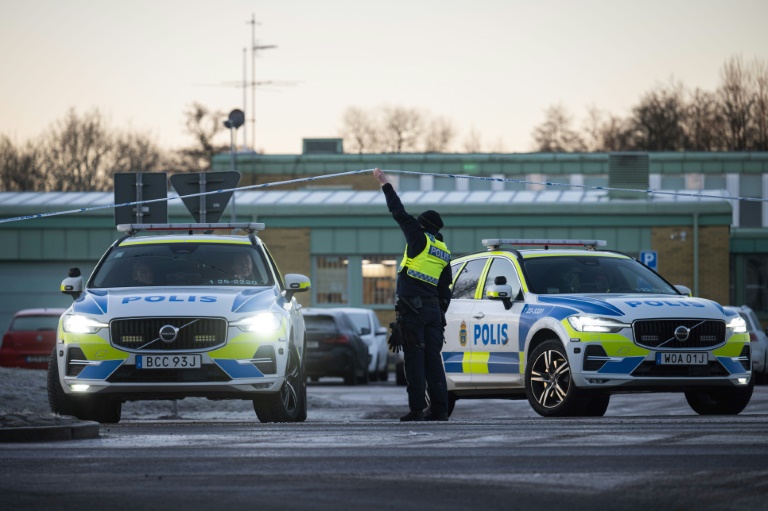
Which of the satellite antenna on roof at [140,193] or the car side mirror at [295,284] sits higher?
the satellite antenna on roof at [140,193]

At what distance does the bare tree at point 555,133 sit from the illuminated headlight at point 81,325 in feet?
230

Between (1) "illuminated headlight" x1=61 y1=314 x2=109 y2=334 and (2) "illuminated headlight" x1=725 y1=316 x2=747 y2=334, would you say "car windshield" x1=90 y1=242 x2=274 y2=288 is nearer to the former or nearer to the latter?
(1) "illuminated headlight" x1=61 y1=314 x2=109 y2=334

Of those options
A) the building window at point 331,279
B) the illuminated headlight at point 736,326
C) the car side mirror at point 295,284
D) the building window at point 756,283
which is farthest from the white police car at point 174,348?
the building window at point 756,283

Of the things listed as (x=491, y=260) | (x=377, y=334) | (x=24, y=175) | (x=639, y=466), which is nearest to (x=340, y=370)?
(x=377, y=334)

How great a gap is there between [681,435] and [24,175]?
69573 millimetres

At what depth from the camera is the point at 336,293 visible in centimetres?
4569

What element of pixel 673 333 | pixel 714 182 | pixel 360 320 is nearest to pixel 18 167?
pixel 714 182

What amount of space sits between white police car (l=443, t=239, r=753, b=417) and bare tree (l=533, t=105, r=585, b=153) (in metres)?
66.9

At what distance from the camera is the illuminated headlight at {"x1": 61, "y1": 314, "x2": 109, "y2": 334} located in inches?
549

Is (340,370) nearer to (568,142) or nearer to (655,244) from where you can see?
(655,244)

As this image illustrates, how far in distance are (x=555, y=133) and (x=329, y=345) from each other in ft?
180

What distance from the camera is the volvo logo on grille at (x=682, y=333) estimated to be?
1476 cm

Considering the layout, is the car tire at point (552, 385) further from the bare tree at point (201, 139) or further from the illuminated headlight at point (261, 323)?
the bare tree at point (201, 139)

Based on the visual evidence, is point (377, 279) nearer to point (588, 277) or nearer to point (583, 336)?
point (588, 277)
